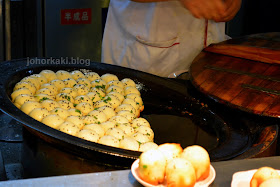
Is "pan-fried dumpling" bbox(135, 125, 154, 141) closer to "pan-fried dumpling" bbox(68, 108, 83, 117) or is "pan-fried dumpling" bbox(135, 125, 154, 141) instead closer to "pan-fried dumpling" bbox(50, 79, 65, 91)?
"pan-fried dumpling" bbox(68, 108, 83, 117)

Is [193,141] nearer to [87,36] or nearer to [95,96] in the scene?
→ [95,96]

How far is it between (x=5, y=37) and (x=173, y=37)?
8.38 feet

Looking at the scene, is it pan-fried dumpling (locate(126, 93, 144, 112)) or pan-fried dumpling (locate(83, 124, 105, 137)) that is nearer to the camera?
pan-fried dumpling (locate(83, 124, 105, 137))

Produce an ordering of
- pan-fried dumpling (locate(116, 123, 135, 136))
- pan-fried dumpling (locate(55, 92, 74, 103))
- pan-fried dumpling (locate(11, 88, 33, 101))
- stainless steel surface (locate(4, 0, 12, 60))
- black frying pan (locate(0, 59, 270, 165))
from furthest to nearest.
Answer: stainless steel surface (locate(4, 0, 12, 60)) < pan-fried dumpling (locate(55, 92, 74, 103)) < pan-fried dumpling (locate(11, 88, 33, 101)) < pan-fried dumpling (locate(116, 123, 135, 136)) < black frying pan (locate(0, 59, 270, 165))

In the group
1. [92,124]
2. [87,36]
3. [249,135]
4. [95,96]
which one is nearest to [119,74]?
[95,96]

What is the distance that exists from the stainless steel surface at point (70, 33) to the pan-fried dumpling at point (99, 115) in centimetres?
281

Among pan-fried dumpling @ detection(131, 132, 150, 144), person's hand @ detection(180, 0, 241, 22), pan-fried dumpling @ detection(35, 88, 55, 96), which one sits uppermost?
person's hand @ detection(180, 0, 241, 22)

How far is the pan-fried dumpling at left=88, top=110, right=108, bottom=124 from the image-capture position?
203cm

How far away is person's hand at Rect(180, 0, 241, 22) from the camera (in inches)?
98.6

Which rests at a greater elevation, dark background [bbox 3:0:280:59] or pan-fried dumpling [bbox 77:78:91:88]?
dark background [bbox 3:0:280:59]

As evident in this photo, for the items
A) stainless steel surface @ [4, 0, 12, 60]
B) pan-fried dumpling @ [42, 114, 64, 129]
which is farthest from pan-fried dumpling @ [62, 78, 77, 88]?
stainless steel surface @ [4, 0, 12, 60]

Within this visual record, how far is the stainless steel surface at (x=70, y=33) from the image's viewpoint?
4.58 metres

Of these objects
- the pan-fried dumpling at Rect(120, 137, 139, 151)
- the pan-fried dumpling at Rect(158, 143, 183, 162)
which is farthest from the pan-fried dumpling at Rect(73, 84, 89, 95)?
the pan-fried dumpling at Rect(158, 143, 183, 162)

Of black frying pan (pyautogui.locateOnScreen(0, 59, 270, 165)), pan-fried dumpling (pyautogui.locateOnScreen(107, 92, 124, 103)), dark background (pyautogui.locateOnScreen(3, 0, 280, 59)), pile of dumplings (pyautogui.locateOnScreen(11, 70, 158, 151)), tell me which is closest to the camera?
black frying pan (pyautogui.locateOnScreen(0, 59, 270, 165))
